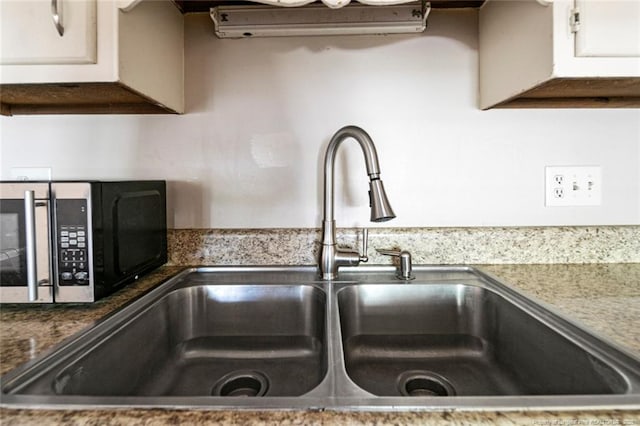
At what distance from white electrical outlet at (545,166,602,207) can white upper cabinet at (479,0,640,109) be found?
23 cm

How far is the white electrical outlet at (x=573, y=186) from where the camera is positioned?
3.20 ft

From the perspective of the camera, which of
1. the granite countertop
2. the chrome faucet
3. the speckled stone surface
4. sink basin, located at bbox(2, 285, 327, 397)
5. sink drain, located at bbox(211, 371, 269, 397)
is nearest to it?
the granite countertop

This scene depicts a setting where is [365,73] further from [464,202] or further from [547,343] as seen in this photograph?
[547,343]

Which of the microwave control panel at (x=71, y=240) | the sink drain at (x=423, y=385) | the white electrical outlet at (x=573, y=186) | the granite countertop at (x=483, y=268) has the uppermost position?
the white electrical outlet at (x=573, y=186)

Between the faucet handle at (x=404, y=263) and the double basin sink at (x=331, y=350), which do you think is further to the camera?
the faucet handle at (x=404, y=263)

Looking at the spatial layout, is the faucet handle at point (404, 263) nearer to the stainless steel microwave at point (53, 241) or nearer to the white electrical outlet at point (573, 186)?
the white electrical outlet at point (573, 186)

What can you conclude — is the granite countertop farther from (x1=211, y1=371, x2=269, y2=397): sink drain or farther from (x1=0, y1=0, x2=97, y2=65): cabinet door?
(x1=0, y1=0, x2=97, y2=65): cabinet door

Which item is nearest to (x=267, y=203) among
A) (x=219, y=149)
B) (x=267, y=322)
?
(x=219, y=149)

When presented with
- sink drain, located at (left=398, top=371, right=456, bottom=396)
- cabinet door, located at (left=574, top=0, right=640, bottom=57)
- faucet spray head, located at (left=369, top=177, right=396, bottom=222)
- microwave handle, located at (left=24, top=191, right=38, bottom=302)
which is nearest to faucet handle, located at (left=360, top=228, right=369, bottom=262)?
faucet spray head, located at (left=369, top=177, right=396, bottom=222)

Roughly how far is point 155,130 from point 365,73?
714 mm

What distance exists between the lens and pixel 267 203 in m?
1.00

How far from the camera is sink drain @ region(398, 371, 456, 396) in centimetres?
70

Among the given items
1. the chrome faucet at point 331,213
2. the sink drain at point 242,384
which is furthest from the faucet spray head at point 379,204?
the sink drain at point 242,384

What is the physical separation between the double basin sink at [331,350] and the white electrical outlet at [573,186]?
1.26 ft
